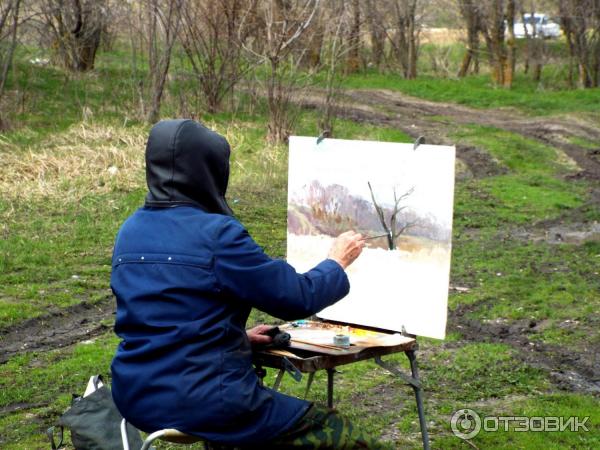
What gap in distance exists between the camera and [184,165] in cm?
328

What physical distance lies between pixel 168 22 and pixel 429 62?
1429cm

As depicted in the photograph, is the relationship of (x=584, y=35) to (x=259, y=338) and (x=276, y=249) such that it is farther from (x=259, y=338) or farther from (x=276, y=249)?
(x=259, y=338)

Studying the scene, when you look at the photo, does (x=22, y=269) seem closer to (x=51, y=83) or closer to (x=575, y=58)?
(x=51, y=83)

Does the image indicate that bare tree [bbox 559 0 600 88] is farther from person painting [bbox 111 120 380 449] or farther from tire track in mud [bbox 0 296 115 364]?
person painting [bbox 111 120 380 449]

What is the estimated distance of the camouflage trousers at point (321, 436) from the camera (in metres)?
3.37

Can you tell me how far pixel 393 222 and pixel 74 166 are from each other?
827cm

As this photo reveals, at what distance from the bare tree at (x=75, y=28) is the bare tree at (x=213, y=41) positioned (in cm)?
264

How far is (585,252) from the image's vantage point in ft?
31.5

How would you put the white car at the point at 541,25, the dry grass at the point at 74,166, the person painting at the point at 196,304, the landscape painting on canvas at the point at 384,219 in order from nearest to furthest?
1. the person painting at the point at 196,304
2. the landscape painting on canvas at the point at 384,219
3. the dry grass at the point at 74,166
4. the white car at the point at 541,25

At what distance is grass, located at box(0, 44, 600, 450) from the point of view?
18.3 ft

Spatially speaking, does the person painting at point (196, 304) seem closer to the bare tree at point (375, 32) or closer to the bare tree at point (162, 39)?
the bare tree at point (162, 39)

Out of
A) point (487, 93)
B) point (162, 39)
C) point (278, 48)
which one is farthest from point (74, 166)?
point (487, 93)

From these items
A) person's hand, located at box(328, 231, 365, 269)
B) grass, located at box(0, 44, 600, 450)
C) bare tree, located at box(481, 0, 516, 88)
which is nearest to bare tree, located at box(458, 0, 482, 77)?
bare tree, located at box(481, 0, 516, 88)

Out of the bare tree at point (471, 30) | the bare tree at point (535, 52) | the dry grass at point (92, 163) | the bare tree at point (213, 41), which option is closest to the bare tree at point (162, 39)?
the bare tree at point (213, 41)
